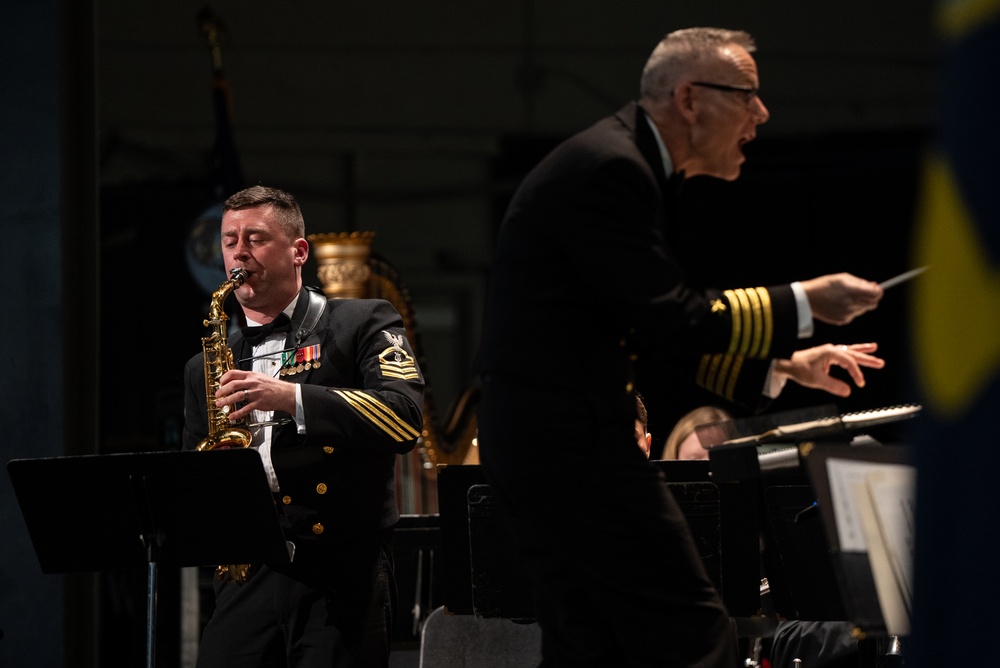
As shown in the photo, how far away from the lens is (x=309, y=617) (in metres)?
3.02

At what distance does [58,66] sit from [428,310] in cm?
542

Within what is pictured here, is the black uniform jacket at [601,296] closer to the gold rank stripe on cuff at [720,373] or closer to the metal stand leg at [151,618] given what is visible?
the gold rank stripe on cuff at [720,373]

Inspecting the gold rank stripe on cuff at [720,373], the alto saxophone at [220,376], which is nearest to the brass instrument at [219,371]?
the alto saxophone at [220,376]

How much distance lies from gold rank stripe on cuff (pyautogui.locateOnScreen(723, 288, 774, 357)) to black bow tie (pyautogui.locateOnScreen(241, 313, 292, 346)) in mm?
1362

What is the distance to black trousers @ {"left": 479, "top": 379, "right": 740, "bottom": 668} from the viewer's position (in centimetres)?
228

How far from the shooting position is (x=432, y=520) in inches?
175

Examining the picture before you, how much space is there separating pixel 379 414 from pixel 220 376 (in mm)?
481

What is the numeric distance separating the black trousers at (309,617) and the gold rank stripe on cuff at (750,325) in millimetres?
1175

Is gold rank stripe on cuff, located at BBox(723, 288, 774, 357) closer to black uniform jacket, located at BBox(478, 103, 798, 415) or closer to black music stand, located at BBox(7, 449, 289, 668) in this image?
black uniform jacket, located at BBox(478, 103, 798, 415)

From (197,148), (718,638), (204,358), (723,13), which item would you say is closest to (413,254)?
(197,148)

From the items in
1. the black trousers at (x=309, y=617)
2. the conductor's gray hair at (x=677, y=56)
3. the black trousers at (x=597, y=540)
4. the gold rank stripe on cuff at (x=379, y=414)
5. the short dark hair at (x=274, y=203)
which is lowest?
the black trousers at (x=309, y=617)

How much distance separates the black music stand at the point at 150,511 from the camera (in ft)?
9.39

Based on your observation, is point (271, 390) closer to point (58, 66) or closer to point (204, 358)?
point (204, 358)

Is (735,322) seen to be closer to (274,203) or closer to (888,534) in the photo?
(888,534)
